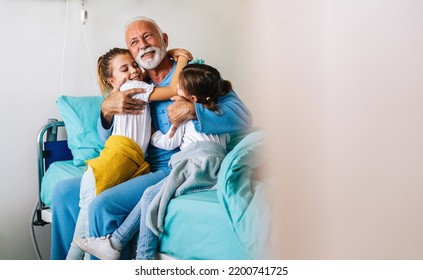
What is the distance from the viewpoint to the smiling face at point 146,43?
1146 millimetres

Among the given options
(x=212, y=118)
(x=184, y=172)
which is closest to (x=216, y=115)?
(x=212, y=118)

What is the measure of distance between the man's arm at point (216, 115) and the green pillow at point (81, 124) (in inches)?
12.4

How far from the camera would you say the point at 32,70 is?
1.32m

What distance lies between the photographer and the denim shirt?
1045mm

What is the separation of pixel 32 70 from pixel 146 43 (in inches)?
14.4

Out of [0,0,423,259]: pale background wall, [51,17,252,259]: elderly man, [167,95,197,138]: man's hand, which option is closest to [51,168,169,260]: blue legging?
[51,17,252,259]: elderly man

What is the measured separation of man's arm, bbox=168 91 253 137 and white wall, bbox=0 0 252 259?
189 millimetres

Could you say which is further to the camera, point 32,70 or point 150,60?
point 32,70

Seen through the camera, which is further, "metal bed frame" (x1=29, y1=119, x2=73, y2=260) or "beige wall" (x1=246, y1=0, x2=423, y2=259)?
"metal bed frame" (x1=29, y1=119, x2=73, y2=260)

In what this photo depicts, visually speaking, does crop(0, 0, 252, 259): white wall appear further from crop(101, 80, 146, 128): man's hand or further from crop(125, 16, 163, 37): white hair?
crop(101, 80, 146, 128): man's hand

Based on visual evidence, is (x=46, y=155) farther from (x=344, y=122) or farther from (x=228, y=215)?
(x=344, y=122)

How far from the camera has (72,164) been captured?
135 cm

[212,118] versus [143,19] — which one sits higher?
[143,19]
